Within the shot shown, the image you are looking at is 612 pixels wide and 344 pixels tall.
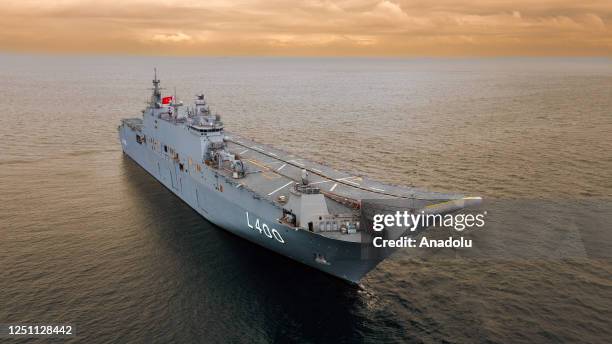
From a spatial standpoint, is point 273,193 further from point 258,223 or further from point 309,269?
point 309,269

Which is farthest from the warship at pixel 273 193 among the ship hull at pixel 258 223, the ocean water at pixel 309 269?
the ocean water at pixel 309 269

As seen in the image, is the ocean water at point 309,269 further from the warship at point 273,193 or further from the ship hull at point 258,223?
Answer: the warship at point 273,193

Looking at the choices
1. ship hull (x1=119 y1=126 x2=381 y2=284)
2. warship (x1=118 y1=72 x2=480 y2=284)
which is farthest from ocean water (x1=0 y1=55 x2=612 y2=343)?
warship (x1=118 y1=72 x2=480 y2=284)

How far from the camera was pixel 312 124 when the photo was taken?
10050cm

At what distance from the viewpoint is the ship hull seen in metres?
31.8

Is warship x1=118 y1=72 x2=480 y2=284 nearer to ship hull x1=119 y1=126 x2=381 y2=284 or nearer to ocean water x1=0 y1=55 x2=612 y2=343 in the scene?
ship hull x1=119 y1=126 x2=381 y2=284

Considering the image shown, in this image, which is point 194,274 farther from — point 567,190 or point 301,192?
point 567,190

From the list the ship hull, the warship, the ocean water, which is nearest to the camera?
the ocean water

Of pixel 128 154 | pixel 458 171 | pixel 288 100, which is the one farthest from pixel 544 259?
pixel 288 100

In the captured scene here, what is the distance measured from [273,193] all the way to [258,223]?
320cm

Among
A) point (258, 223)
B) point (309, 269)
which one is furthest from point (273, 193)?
point (309, 269)

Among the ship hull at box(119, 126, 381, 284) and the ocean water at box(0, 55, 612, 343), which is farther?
the ship hull at box(119, 126, 381, 284)

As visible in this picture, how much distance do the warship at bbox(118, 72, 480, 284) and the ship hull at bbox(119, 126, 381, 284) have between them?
89 millimetres

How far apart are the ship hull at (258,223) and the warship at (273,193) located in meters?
0.09
